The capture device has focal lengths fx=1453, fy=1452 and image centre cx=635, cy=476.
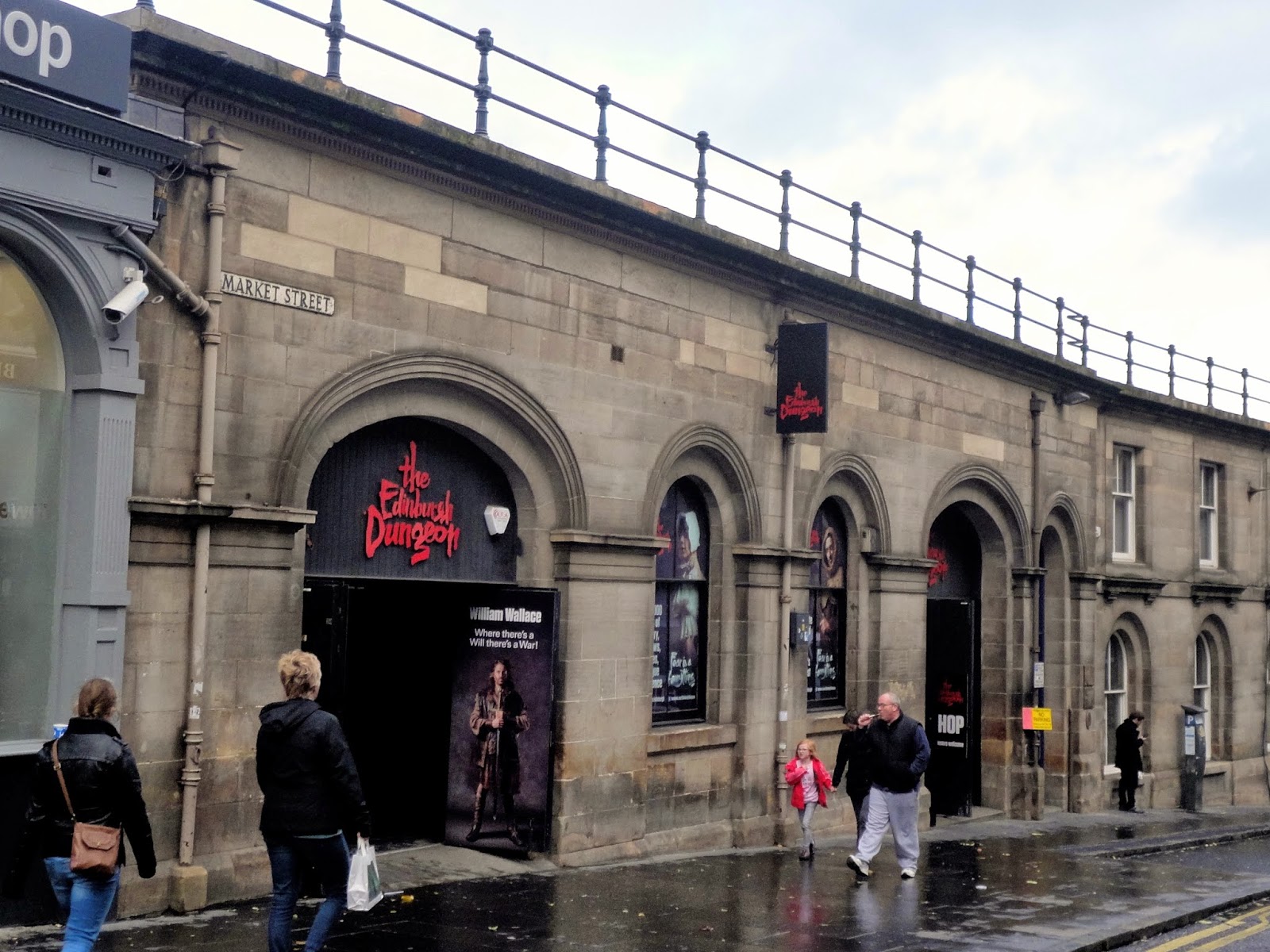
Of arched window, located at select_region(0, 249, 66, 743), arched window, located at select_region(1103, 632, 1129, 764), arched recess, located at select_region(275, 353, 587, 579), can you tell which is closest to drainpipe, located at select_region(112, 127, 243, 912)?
arched recess, located at select_region(275, 353, 587, 579)

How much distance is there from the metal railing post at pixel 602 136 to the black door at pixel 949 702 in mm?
9373

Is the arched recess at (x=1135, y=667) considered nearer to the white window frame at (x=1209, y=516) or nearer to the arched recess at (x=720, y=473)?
the white window frame at (x=1209, y=516)

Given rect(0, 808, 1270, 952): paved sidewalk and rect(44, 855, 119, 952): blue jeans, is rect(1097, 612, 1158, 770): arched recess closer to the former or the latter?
rect(0, 808, 1270, 952): paved sidewalk

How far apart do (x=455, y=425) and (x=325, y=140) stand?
2.81 meters

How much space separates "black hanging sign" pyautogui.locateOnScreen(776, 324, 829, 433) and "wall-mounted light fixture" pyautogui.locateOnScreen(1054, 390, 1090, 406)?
7.87 metres

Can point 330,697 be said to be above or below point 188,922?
above

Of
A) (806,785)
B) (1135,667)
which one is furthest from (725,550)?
(1135,667)

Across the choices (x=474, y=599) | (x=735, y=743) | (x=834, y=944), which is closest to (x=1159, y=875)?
(x=735, y=743)

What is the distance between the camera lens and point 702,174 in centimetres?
1625

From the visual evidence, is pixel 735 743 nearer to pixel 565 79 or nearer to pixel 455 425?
pixel 455 425

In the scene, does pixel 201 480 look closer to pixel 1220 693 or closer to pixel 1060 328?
pixel 1060 328

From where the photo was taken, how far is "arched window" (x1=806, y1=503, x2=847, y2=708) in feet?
60.9

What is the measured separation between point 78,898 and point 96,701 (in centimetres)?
101

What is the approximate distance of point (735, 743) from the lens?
54.0 ft
